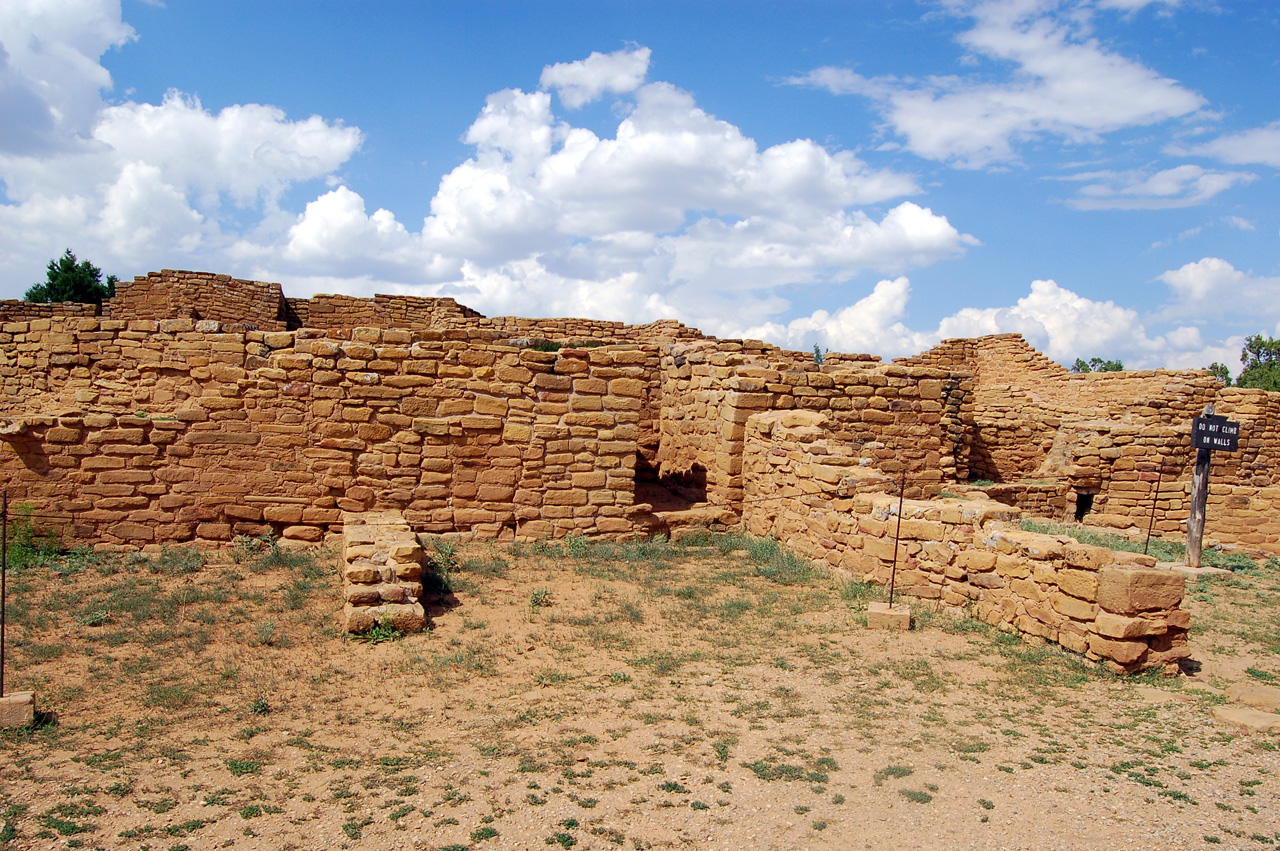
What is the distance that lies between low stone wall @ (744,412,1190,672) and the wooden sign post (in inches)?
222

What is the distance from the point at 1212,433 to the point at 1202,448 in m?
0.32

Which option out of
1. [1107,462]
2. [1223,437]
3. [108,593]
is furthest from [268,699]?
[1107,462]

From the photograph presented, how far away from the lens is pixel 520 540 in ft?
30.6

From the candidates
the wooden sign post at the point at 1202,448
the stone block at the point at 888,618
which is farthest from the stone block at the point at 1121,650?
the wooden sign post at the point at 1202,448

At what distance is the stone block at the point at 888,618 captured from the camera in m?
7.00

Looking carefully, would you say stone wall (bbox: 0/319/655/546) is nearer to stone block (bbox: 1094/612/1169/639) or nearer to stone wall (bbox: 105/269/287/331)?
stone block (bbox: 1094/612/1169/639)

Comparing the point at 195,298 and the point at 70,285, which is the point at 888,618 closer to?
the point at 195,298

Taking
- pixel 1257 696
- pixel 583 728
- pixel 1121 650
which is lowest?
pixel 583 728

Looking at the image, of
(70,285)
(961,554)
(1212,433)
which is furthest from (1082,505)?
(70,285)

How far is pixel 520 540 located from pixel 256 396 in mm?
3497

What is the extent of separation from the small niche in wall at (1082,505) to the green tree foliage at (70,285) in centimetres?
3404

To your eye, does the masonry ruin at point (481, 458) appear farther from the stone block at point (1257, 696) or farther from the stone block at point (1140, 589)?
the stone block at point (1257, 696)

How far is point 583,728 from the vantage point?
16.2 ft

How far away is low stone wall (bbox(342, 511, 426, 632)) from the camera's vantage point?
20.7ft
